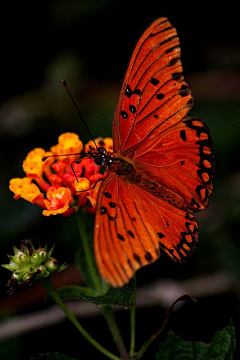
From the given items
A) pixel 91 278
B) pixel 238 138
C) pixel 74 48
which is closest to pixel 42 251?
pixel 91 278

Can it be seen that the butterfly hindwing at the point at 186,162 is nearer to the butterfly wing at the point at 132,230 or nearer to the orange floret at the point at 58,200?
the butterfly wing at the point at 132,230

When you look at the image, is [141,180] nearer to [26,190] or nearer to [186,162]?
[186,162]

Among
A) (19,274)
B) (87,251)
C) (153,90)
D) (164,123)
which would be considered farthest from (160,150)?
(19,274)

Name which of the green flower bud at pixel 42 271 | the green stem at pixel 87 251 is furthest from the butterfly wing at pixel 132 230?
the green flower bud at pixel 42 271

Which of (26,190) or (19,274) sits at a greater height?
(26,190)

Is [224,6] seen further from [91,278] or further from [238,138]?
[91,278]

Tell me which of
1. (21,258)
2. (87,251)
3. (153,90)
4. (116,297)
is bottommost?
(116,297)
